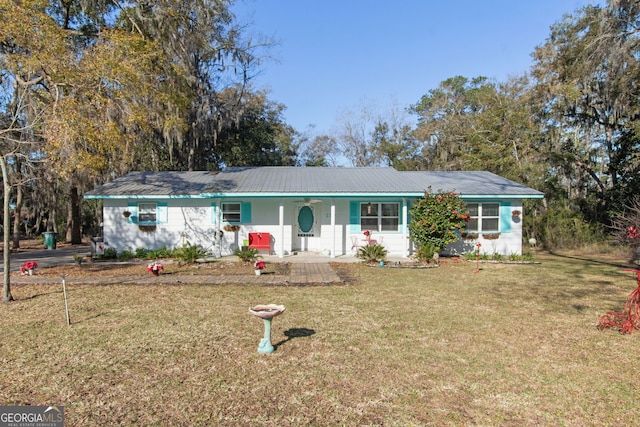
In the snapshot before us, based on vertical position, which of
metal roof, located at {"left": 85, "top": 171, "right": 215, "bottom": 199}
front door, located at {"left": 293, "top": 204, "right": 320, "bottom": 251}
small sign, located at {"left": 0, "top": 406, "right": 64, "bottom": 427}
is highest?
metal roof, located at {"left": 85, "top": 171, "right": 215, "bottom": 199}

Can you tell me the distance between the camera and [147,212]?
1392 centimetres

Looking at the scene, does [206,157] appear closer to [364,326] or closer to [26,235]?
[26,235]

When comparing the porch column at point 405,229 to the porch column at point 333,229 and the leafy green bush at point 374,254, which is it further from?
the porch column at point 333,229

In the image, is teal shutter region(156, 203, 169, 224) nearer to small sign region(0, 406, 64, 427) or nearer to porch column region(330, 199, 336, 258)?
porch column region(330, 199, 336, 258)

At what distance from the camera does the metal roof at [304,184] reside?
1309 centimetres

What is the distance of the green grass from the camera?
3301 millimetres

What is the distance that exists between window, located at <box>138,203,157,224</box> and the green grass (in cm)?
616

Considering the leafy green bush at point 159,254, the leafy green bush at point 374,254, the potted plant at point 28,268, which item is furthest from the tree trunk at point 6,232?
the leafy green bush at point 374,254

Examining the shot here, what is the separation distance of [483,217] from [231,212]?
31.0 ft

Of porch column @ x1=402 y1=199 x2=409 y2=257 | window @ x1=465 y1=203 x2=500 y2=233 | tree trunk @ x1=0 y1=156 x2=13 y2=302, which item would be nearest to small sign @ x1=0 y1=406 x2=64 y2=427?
tree trunk @ x1=0 y1=156 x2=13 y2=302

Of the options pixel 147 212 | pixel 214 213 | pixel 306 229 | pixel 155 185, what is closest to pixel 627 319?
pixel 306 229

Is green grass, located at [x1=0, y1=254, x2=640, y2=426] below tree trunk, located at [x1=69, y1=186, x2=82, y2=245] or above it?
below

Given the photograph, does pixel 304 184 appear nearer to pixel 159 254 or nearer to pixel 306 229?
pixel 306 229

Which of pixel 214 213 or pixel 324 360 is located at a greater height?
pixel 214 213
